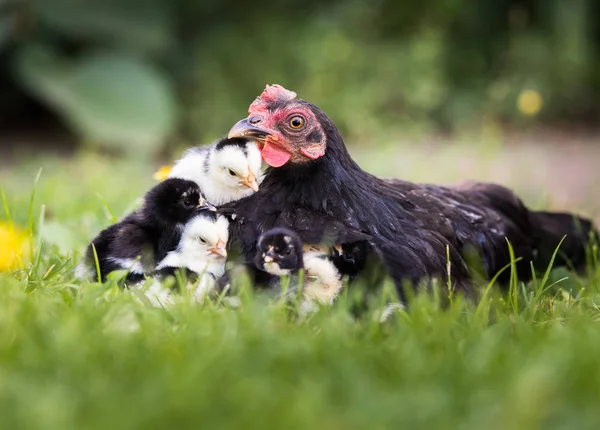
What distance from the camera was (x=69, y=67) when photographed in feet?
26.1

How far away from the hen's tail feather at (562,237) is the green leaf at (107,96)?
14.8 ft

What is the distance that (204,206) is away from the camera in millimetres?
3021

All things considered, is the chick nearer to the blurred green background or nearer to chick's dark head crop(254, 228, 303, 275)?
chick's dark head crop(254, 228, 303, 275)

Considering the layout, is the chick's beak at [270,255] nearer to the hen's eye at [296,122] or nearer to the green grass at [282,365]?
the green grass at [282,365]

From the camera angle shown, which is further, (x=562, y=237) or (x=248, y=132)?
(x=562, y=237)

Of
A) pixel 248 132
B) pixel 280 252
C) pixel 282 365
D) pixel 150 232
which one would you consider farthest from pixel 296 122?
pixel 282 365

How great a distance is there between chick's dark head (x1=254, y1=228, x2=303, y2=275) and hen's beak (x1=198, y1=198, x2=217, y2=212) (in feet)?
1.49

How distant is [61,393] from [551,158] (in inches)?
265

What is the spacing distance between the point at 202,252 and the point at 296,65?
239 inches

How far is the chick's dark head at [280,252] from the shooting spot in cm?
254

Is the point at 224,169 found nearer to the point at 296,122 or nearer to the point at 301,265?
the point at 296,122

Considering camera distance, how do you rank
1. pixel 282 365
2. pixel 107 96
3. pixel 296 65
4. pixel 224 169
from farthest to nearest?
pixel 296 65
pixel 107 96
pixel 224 169
pixel 282 365

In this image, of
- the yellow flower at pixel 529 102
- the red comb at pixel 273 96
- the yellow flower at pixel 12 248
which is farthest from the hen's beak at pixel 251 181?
the yellow flower at pixel 529 102

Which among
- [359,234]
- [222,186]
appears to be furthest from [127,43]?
[359,234]
